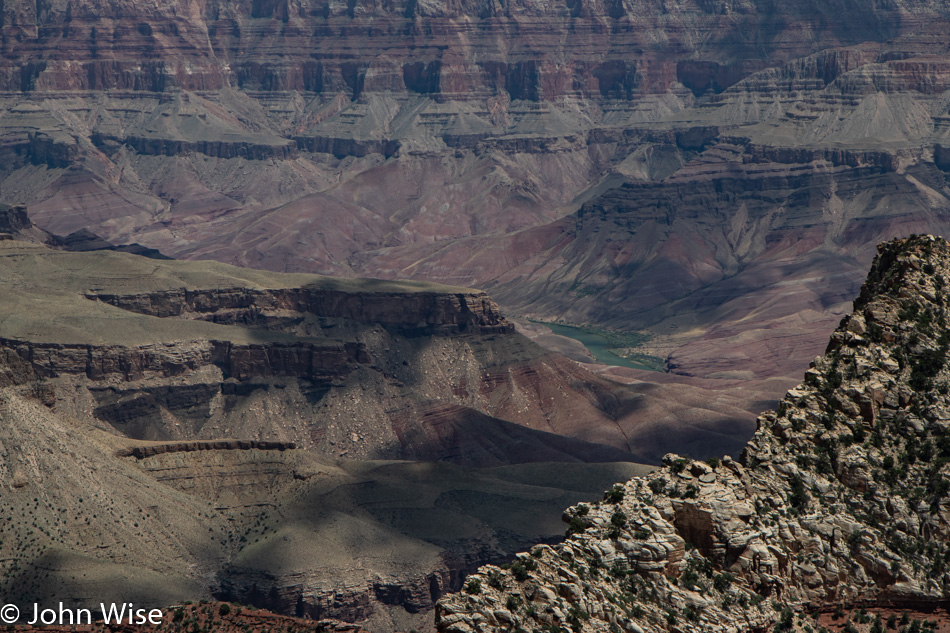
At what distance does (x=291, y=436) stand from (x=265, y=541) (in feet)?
174

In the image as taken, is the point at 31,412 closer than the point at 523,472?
Yes

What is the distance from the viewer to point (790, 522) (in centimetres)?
3816

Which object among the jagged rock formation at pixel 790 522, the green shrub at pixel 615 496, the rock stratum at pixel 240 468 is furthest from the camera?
the rock stratum at pixel 240 468

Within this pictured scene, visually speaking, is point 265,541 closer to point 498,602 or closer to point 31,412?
point 31,412

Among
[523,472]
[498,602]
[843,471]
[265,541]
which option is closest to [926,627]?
[843,471]

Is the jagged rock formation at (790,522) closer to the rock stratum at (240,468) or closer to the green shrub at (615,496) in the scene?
the green shrub at (615,496)

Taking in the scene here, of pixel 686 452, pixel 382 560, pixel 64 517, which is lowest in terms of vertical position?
pixel 686 452

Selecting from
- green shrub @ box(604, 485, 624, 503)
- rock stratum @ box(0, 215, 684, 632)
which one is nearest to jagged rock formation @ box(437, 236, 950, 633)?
green shrub @ box(604, 485, 624, 503)

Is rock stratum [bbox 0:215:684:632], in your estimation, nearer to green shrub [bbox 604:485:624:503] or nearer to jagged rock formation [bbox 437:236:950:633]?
green shrub [bbox 604:485:624:503]

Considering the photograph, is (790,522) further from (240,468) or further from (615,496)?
(240,468)

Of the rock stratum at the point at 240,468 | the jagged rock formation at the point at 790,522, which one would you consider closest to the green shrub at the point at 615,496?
the jagged rock formation at the point at 790,522

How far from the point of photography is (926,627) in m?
37.4

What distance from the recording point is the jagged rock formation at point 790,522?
116 feet

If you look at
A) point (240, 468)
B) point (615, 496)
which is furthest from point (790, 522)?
point (240, 468)
